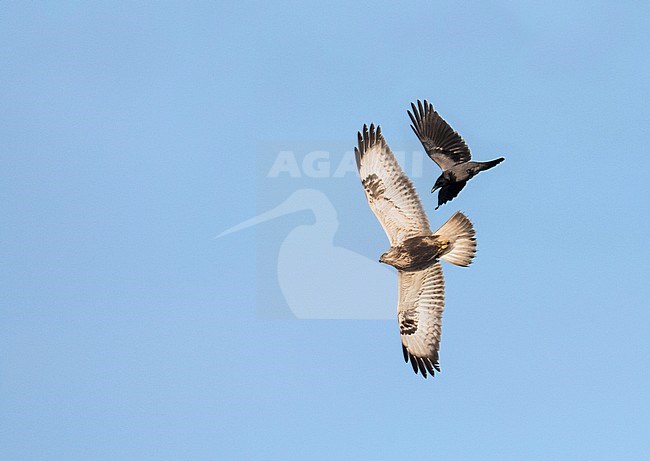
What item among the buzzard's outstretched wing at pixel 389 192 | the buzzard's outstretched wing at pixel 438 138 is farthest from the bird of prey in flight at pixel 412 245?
the buzzard's outstretched wing at pixel 438 138

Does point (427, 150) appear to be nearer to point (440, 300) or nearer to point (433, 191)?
point (433, 191)

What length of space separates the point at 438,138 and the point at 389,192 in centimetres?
222

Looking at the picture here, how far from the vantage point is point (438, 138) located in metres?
23.2

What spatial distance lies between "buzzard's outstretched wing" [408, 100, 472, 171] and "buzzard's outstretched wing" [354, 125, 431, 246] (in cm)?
160

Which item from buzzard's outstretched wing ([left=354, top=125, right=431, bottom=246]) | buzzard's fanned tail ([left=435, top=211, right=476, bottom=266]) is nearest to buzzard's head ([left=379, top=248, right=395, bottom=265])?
buzzard's outstretched wing ([left=354, top=125, right=431, bottom=246])

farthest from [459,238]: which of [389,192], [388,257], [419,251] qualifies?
[389,192]

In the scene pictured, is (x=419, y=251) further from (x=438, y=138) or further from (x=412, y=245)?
(x=438, y=138)

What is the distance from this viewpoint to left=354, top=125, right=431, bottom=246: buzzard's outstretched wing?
21531 millimetres

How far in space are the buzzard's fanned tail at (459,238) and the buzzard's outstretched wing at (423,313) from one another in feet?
1.92

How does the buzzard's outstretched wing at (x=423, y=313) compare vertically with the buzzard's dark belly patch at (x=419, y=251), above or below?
below

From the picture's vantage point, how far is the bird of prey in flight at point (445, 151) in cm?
2281

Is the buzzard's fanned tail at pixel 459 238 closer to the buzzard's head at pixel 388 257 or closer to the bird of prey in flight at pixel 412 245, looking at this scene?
the bird of prey in flight at pixel 412 245

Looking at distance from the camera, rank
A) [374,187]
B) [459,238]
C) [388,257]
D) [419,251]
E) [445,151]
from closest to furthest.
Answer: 1. [459,238]
2. [419,251]
3. [388,257]
4. [374,187]
5. [445,151]

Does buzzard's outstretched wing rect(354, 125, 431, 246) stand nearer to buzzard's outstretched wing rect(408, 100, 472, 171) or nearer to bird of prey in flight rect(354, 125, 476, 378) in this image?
bird of prey in flight rect(354, 125, 476, 378)
